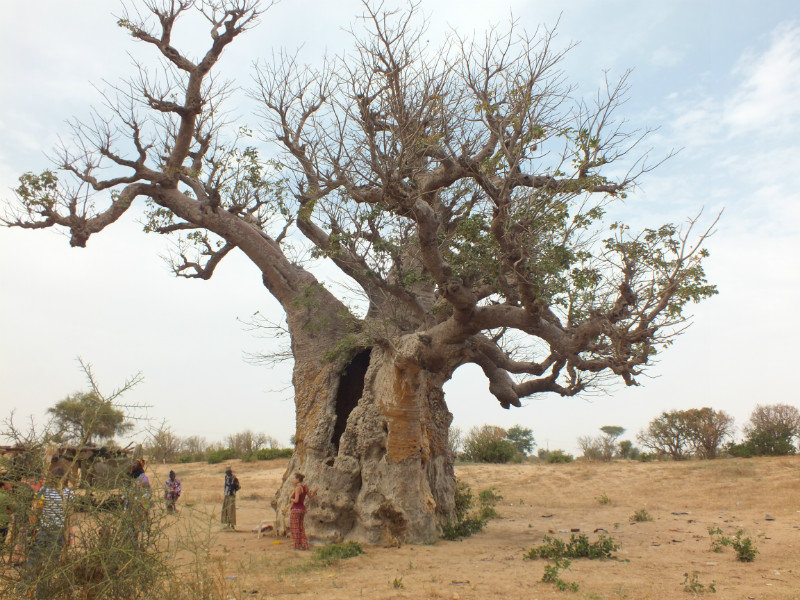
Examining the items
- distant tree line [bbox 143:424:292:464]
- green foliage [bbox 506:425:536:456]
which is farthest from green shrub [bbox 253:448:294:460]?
green foliage [bbox 506:425:536:456]

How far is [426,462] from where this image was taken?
28.3 feet

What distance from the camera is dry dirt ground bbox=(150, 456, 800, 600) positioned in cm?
538

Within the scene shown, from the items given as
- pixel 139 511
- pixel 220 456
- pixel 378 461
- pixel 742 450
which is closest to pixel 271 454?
pixel 220 456

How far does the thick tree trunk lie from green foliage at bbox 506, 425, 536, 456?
2307cm

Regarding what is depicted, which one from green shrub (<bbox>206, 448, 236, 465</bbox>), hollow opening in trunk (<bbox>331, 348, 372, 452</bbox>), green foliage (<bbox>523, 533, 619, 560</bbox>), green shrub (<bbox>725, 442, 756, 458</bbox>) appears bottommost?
green foliage (<bbox>523, 533, 619, 560</bbox>)

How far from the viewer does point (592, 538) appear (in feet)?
27.3

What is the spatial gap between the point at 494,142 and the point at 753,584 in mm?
5747

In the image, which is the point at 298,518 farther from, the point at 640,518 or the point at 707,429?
the point at 707,429

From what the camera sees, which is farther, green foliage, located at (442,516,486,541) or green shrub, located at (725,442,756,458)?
green shrub, located at (725,442,756,458)

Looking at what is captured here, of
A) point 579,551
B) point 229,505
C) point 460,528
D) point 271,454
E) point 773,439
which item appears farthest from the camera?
point 271,454

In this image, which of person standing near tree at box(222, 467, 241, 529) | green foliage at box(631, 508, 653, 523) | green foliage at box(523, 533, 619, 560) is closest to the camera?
green foliage at box(523, 533, 619, 560)

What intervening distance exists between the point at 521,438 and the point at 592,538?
2434cm

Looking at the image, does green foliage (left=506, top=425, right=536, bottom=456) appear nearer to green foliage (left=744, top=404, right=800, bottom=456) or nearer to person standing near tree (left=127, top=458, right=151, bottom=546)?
green foliage (left=744, top=404, right=800, bottom=456)

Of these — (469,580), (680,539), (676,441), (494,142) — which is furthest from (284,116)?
(676,441)
